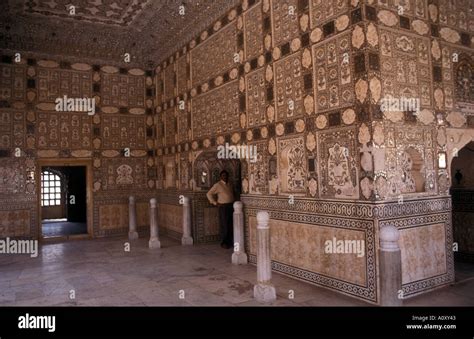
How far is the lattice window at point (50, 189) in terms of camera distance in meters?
15.5

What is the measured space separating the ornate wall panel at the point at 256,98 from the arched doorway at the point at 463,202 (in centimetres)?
314

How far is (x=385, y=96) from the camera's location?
182 inches

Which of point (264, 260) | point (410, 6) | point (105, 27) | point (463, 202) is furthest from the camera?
point (105, 27)

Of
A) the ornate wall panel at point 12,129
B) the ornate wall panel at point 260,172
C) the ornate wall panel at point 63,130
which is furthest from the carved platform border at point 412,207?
the ornate wall panel at point 12,129

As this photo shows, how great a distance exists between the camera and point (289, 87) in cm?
582

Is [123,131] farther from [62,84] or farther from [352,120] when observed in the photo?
[352,120]

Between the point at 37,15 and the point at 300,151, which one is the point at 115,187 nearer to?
the point at 37,15

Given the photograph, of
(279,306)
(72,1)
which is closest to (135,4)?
(72,1)

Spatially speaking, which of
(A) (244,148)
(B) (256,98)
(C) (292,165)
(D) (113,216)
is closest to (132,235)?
(D) (113,216)

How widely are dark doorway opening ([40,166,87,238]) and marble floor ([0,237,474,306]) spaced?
6504 millimetres

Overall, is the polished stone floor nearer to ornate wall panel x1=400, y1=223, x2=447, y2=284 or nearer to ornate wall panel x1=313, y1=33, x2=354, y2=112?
ornate wall panel x1=313, y1=33, x2=354, y2=112

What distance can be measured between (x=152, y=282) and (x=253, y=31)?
4346 mm

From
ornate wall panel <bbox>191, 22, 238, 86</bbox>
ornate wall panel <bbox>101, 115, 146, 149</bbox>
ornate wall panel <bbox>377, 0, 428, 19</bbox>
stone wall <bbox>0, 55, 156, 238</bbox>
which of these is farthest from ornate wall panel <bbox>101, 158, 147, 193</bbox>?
ornate wall panel <bbox>377, 0, 428, 19</bbox>
